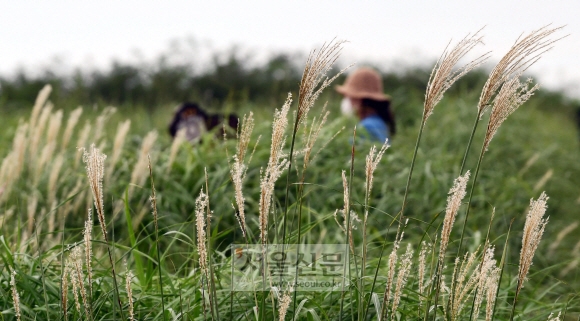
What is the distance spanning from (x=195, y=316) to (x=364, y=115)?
15.0 feet

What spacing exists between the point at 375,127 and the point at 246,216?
2414 millimetres

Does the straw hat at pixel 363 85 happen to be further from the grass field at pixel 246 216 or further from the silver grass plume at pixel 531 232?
the silver grass plume at pixel 531 232

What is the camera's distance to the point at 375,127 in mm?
5867

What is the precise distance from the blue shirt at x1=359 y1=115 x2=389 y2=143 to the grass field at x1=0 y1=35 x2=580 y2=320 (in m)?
0.17

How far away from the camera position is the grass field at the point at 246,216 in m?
1.93

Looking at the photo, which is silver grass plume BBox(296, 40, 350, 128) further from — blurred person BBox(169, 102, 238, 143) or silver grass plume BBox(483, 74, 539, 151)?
blurred person BBox(169, 102, 238, 143)

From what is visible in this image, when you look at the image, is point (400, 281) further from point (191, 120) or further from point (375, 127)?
point (375, 127)

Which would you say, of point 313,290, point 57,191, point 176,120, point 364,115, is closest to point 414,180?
point 364,115

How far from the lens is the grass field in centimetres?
193

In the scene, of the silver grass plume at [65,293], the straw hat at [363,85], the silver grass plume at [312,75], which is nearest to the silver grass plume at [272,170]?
the silver grass plume at [312,75]

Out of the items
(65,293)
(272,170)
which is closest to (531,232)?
(272,170)

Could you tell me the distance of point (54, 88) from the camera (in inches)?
374

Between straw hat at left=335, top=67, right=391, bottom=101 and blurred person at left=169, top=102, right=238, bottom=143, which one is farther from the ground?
straw hat at left=335, top=67, right=391, bottom=101

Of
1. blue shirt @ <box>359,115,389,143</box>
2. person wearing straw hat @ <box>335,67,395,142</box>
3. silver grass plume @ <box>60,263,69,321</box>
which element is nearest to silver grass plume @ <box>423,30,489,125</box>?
silver grass plume @ <box>60,263,69,321</box>
